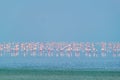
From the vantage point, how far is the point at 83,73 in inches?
2100

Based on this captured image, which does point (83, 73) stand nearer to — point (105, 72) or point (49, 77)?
point (105, 72)

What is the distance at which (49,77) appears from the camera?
1895 inches

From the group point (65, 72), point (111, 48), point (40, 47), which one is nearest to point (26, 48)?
point (40, 47)

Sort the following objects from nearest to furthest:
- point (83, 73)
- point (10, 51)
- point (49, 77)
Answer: point (49, 77) → point (83, 73) → point (10, 51)

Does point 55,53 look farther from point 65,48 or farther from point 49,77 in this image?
point 49,77

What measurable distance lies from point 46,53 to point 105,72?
49.9m

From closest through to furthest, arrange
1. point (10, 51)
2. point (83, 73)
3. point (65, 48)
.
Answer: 1. point (83, 73)
2. point (10, 51)
3. point (65, 48)

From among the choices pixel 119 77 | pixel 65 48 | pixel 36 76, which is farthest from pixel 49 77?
pixel 65 48

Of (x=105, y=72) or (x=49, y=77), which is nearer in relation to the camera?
(x=49, y=77)

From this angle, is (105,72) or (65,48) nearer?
(105,72)

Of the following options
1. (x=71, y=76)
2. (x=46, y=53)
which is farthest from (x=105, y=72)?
(x=46, y=53)

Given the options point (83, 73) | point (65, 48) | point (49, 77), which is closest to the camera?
point (49, 77)

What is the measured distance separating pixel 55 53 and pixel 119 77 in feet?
193

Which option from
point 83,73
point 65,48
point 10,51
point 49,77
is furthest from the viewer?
point 65,48
